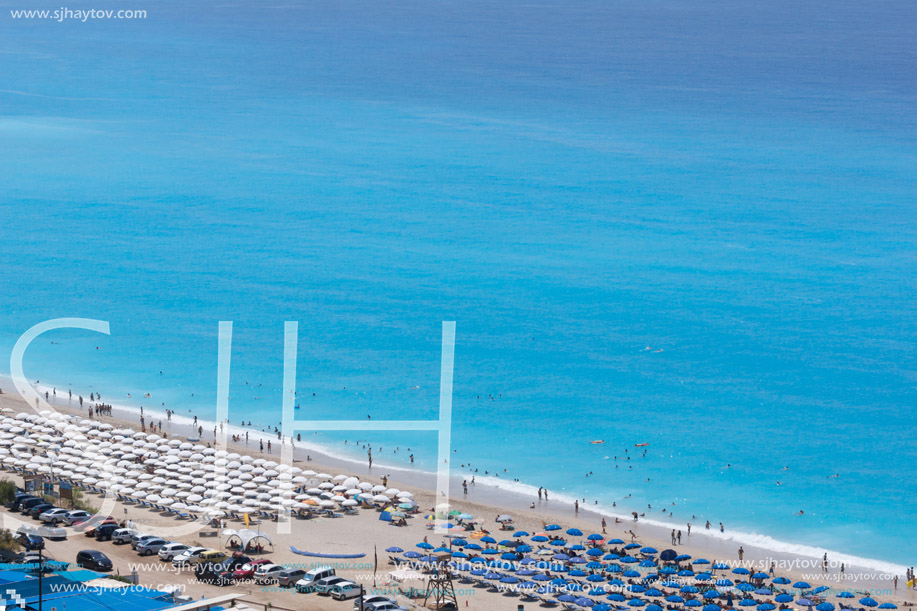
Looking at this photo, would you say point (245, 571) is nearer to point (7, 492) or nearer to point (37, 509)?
point (37, 509)

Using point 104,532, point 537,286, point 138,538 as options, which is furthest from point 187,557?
point 537,286

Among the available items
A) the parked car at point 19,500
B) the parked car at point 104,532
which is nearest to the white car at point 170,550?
the parked car at point 104,532

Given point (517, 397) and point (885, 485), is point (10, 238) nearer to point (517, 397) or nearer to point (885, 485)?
point (517, 397)

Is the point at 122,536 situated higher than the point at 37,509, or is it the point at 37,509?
the point at 37,509

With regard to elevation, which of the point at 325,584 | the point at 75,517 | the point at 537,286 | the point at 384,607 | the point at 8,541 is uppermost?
the point at 537,286

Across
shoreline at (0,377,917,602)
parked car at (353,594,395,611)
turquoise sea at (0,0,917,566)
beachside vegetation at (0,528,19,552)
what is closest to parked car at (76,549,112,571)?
beachside vegetation at (0,528,19,552)

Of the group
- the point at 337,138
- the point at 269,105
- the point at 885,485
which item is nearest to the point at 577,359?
the point at 885,485
